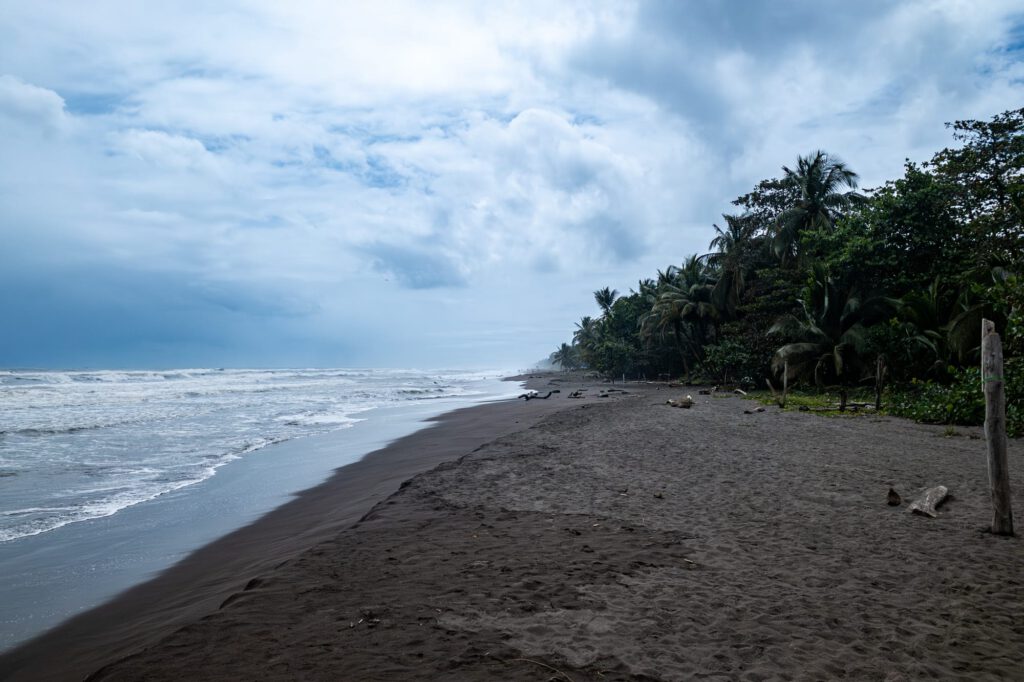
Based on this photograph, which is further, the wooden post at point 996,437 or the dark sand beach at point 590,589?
the wooden post at point 996,437

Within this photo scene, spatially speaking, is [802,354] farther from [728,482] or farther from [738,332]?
[728,482]

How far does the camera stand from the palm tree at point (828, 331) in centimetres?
2098

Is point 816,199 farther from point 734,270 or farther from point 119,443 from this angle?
point 119,443

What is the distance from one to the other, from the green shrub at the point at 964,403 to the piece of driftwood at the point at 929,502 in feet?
20.4

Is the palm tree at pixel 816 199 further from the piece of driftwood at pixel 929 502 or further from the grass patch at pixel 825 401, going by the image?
the piece of driftwood at pixel 929 502

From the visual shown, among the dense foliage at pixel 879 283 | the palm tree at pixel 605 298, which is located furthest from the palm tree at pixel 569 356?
the dense foliage at pixel 879 283

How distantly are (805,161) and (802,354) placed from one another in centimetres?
1173

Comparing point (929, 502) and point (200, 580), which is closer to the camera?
point (200, 580)

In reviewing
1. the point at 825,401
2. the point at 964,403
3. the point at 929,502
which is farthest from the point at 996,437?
the point at 825,401

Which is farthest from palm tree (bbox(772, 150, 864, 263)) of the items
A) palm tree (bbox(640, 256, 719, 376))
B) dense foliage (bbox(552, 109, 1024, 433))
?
palm tree (bbox(640, 256, 719, 376))

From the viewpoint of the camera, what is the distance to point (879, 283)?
2142cm

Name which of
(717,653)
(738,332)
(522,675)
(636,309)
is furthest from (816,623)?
(636,309)

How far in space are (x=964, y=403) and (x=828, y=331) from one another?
32.0ft

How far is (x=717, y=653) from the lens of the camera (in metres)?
3.38
